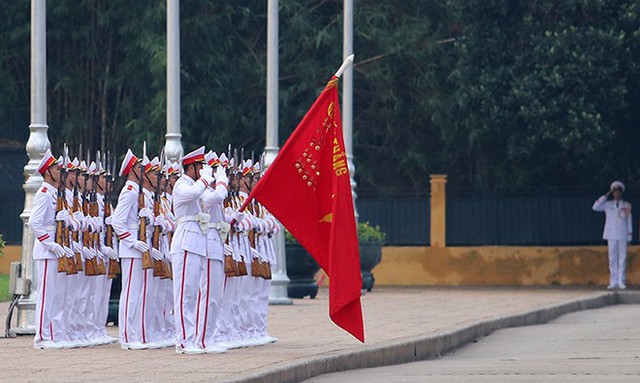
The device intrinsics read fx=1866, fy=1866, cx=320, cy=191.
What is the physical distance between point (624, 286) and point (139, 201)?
17.7m

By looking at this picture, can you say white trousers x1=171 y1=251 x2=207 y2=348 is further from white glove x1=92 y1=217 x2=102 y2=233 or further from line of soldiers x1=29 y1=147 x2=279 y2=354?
white glove x1=92 y1=217 x2=102 y2=233

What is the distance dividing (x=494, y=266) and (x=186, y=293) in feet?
65.2

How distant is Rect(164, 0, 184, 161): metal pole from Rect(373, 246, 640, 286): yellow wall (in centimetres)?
1333

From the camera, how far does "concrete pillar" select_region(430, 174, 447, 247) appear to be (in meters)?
36.4

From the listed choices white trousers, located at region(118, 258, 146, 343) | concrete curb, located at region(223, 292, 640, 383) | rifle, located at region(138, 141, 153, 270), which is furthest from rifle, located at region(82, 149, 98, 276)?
concrete curb, located at region(223, 292, 640, 383)

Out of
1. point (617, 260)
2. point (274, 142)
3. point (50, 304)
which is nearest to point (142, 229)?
point (50, 304)

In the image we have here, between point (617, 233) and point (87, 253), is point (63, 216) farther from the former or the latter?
point (617, 233)

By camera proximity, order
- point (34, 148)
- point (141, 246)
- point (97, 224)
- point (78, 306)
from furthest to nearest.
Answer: point (34, 148), point (97, 224), point (78, 306), point (141, 246)

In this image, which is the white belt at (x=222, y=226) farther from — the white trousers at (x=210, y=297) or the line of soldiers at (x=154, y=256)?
the white trousers at (x=210, y=297)

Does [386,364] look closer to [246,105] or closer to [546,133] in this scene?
[546,133]

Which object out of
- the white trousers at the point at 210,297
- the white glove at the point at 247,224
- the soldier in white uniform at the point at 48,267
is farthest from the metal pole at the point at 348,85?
the white trousers at the point at 210,297

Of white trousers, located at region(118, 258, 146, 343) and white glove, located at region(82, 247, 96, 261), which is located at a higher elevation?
white glove, located at region(82, 247, 96, 261)

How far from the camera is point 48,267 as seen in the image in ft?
58.9

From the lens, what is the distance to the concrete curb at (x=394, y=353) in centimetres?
1488
